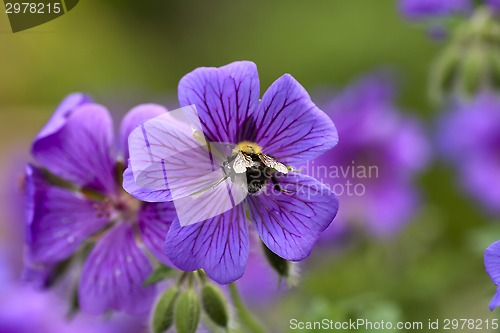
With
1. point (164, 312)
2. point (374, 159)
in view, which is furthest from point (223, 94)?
point (374, 159)

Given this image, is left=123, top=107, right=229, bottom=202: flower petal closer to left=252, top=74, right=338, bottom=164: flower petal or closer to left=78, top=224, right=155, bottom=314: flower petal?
left=252, top=74, right=338, bottom=164: flower petal

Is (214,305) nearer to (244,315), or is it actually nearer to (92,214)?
(244,315)

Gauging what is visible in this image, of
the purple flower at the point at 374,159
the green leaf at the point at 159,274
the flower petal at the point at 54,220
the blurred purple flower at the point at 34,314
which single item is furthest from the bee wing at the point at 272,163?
the purple flower at the point at 374,159

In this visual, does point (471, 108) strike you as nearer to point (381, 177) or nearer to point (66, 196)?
point (381, 177)

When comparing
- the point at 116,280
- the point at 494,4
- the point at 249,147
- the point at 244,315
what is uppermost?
the point at 494,4

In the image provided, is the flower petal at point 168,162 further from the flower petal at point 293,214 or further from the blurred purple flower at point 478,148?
the blurred purple flower at point 478,148

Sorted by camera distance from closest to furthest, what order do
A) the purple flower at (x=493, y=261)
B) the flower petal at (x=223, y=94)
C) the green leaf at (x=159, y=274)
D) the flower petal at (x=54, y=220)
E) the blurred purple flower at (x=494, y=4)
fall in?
the purple flower at (x=493, y=261) < the flower petal at (x=223, y=94) < the green leaf at (x=159, y=274) < the flower petal at (x=54, y=220) < the blurred purple flower at (x=494, y=4)

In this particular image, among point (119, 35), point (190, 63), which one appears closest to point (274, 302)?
point (190, 63)
